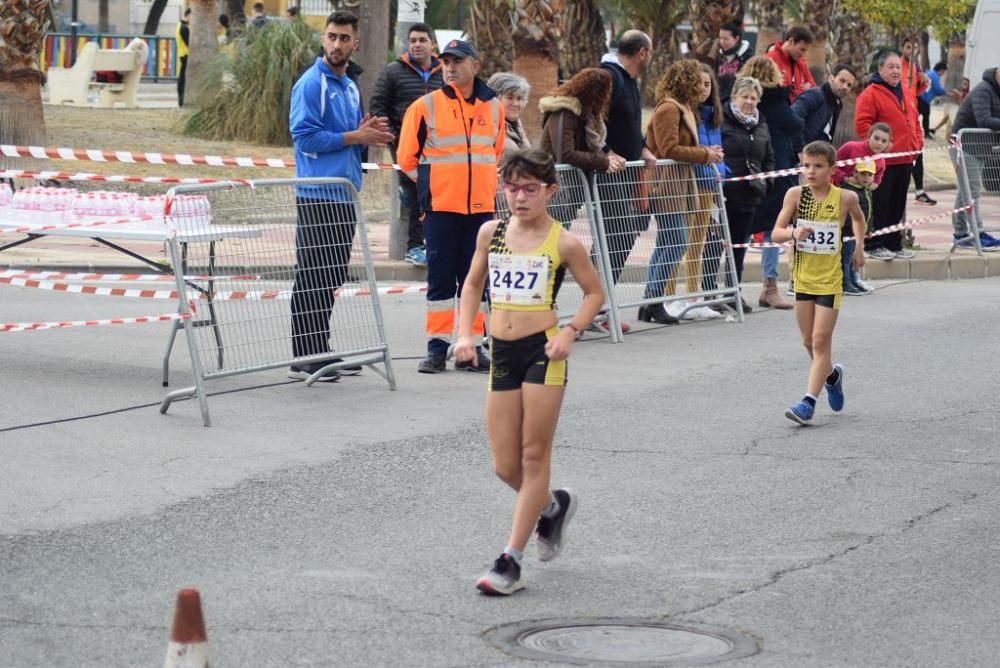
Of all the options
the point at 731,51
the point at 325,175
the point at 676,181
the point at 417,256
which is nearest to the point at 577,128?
the point at 676,181

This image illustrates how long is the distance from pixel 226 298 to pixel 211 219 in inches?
18.0

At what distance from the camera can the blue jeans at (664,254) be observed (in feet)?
42.3

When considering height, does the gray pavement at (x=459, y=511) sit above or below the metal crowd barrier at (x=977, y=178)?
below

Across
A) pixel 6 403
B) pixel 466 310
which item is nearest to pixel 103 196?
pixel 6 403

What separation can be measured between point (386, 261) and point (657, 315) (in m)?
3.21

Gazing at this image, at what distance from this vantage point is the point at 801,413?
9.04m

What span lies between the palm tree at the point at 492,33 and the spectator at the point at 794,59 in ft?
36.9

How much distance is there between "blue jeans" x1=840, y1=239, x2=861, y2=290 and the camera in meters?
13.2

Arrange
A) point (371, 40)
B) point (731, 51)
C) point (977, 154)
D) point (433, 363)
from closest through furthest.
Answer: point (433, 363), point (731, 51), point (977, 154), point (371, 40)

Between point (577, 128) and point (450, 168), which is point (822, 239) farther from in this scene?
point (577, 128)

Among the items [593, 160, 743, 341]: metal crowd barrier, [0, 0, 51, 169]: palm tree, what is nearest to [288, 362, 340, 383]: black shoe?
[593, 160, 743, 341]: metal crowd barrier

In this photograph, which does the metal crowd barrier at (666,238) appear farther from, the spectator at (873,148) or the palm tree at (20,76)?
the palm tree at (20,76)

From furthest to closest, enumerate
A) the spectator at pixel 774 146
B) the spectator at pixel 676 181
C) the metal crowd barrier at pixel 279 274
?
the spectator at pixel 774 146 → the spectator at pixel 676 181 → the metal crowd barrier at pixel 279 274

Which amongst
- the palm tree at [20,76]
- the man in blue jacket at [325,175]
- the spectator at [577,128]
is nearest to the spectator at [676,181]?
the spectator at [577,128]
